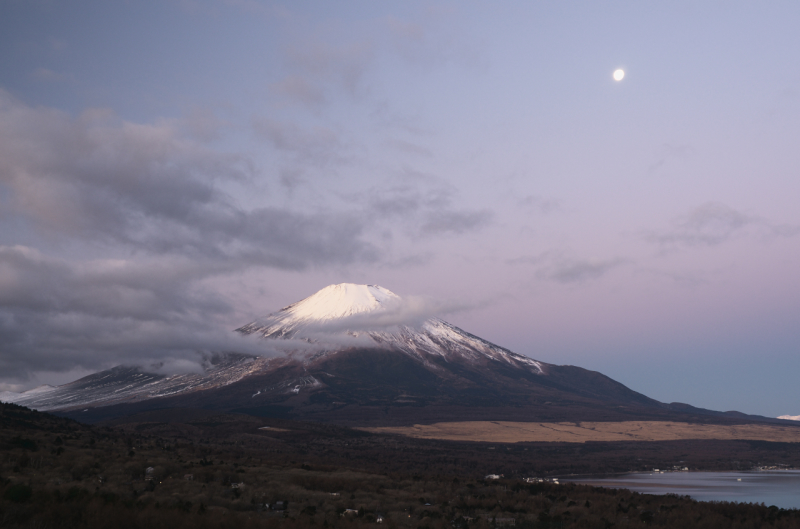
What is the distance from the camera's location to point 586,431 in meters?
156

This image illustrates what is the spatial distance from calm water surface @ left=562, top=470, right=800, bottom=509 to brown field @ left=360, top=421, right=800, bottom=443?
49941 millimetres

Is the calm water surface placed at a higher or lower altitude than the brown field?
higher

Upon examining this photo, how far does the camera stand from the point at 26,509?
16922mm

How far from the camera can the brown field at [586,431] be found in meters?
144

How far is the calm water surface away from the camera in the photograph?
54.9 m

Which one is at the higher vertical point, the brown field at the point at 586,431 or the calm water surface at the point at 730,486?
the calm water surface at the point at 730,486

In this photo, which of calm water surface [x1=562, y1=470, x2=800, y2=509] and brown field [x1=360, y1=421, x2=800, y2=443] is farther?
brown field [x1=360, y1=421, x2=800, y2=443]

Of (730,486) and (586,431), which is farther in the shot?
(586,431)

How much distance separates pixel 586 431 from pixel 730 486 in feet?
290

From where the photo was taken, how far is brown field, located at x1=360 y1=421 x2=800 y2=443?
143500 mm

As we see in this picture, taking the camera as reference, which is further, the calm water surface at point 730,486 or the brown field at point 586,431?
the brown field at point 586,431

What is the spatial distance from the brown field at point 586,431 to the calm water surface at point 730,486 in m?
49.9

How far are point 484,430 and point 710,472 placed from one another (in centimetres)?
6464

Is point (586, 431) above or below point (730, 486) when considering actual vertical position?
below
